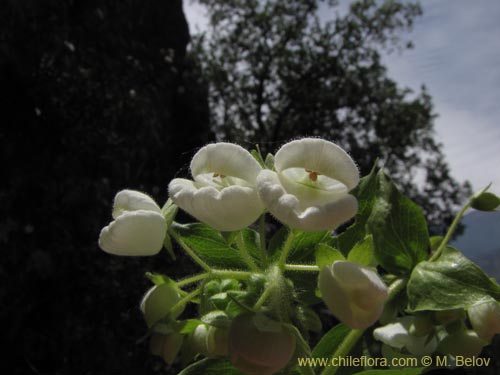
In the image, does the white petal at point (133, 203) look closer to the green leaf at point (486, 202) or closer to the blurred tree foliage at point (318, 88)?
the green leaf at point (486, 202)

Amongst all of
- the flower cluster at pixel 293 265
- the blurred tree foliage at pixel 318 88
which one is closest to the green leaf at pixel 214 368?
the flower cluster at pixel 293 265

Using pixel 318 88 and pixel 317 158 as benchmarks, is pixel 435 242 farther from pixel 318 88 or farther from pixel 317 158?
pixel 318 88

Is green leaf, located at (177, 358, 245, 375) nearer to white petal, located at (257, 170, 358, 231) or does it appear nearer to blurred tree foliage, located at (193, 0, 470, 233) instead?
white petal, located at (257, 170, 358, 231)

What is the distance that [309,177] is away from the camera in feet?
1.31

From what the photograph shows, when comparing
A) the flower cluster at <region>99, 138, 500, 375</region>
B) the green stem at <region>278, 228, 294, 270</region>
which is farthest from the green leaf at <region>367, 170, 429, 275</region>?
the green stem at <region>278, 228, 294, 270</region>

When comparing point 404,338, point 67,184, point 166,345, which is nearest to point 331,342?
point 404,338

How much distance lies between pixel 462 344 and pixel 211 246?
259mm

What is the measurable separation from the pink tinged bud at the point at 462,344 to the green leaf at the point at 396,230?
7 centimetres

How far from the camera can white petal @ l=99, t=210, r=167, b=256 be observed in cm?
45

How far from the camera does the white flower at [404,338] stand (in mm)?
468

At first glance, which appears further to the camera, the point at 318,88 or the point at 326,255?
the point at 318,88

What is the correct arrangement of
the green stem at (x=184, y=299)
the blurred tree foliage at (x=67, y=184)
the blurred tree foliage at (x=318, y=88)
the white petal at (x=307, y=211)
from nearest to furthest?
the white petal at (x=307, y=211) → the green stem at (x=184, y=299) → the blurred tree foliage at (x=67, y=184) → the blurred tree foliage at (x=318, y=88)

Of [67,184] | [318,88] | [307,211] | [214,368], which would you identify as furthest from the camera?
[318,88]

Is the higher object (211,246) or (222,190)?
(222,190)
